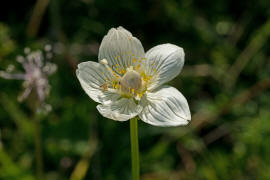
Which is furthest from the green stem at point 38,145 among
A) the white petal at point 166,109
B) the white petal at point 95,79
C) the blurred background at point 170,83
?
the white petal at point 166,109

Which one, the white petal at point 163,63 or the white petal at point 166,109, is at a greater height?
the white petal at point 163,63

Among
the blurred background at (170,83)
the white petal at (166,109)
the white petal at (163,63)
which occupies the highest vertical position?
the white petal at (163,63)

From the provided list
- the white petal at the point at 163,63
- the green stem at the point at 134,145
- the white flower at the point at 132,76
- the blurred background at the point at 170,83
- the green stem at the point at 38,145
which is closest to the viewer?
the green stem at the point at 134,145

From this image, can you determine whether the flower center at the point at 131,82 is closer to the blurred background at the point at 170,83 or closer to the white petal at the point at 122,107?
the white petal at the point at 122,107

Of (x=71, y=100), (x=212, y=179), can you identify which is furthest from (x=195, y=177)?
(x=71, y=100)

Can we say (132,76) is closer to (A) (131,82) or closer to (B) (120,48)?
(A) (131,82)

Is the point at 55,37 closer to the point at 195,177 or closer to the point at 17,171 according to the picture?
the point at 17,171

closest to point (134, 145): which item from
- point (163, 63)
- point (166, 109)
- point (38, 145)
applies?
point (166, 109)

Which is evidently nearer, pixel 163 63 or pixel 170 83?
pixel 163 63
